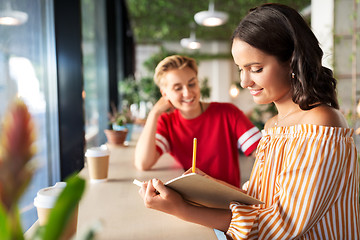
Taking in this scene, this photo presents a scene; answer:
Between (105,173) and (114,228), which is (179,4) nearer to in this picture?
(105,173)

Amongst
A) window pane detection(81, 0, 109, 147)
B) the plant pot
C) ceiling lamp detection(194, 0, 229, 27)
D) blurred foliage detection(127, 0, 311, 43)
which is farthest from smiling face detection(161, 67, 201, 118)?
blurred foliage detection(127, 0, 311, 43)

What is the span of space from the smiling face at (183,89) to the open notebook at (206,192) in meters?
0.89

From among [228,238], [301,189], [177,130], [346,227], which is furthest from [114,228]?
[177,130]

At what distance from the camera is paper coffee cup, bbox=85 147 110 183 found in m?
1.35

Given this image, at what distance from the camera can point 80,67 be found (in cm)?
180

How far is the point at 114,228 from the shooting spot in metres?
0.88

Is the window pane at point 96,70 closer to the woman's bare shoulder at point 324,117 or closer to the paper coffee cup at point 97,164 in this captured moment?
the paper coffee cup at point 97,164

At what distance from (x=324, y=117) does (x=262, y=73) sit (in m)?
0.22

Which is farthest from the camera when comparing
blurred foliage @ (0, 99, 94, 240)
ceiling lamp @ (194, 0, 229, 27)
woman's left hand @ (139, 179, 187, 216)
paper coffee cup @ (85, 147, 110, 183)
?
ceiling lamp @ (194, 0, 229, 27)

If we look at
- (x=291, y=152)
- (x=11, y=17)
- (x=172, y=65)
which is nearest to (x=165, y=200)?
(x=291, y=152)

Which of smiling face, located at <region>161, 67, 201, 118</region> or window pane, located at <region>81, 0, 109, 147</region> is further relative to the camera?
window pane, located at <region>81, 0, 109, 147</region>

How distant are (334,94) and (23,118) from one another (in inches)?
37.9

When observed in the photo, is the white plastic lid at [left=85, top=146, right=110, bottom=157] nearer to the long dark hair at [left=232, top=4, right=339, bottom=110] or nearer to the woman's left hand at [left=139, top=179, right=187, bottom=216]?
the woman's left hand at [left=139, top=179, right=187, bottom=216]

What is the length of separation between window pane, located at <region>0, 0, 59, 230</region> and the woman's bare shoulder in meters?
0.73
